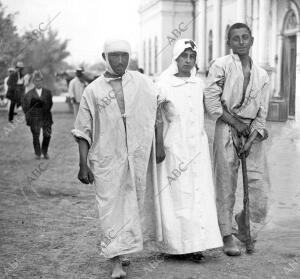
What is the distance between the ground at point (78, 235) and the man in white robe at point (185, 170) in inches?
9.2

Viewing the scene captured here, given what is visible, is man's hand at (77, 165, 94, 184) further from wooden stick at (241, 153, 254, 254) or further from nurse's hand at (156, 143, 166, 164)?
wooden stick at (241, 153, 254, 254)

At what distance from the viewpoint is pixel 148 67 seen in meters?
37.7

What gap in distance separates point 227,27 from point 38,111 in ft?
49.8

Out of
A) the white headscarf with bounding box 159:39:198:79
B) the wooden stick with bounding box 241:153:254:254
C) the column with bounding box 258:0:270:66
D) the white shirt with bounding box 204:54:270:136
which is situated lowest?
the wooden stick with bounding box 241:153:254:254

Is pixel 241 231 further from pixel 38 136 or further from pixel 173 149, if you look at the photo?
pixel 38 136

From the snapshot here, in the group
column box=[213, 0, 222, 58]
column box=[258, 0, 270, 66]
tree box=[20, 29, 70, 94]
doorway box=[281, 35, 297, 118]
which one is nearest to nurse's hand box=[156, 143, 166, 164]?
doorway box=[281, 35, 297, 118]

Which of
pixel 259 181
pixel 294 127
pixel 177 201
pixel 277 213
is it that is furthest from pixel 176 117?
pixel 294 127

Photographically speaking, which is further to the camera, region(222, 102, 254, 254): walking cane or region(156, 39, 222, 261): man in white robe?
region(222, 102, 254, 254): walking cane

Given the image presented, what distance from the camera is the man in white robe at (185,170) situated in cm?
454

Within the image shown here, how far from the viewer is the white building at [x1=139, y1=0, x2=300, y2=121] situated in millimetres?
16500

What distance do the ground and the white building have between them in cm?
441

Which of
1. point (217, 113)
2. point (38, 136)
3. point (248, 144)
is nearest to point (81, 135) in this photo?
point (217, 113)

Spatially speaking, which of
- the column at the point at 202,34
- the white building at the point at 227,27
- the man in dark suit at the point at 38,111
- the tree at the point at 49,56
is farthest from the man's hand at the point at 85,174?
the tree at the point at 49,56

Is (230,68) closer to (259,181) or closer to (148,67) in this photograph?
(259,181)
